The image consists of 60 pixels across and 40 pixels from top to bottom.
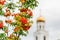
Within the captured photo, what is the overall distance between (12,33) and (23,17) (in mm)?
568

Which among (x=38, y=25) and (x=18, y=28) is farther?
(x=38, y=25)

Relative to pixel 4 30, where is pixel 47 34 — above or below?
below

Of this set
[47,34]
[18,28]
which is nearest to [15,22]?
[18,28]

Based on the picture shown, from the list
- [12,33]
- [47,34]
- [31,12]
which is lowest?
[47,34]

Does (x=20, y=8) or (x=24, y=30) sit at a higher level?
(x=20, y=8)

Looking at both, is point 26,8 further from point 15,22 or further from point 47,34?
point 47,34

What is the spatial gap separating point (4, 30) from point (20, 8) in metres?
0.76

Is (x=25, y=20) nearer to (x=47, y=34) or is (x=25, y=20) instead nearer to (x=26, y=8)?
(x=26, y=8)

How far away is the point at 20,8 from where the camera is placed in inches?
343

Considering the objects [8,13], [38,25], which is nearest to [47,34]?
→ [38,25]

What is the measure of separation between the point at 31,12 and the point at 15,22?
52 cm

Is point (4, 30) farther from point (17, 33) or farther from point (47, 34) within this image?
point (47, 34)

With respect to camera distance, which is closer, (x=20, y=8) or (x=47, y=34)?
(x=20, y=8)

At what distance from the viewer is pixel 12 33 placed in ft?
28.3
